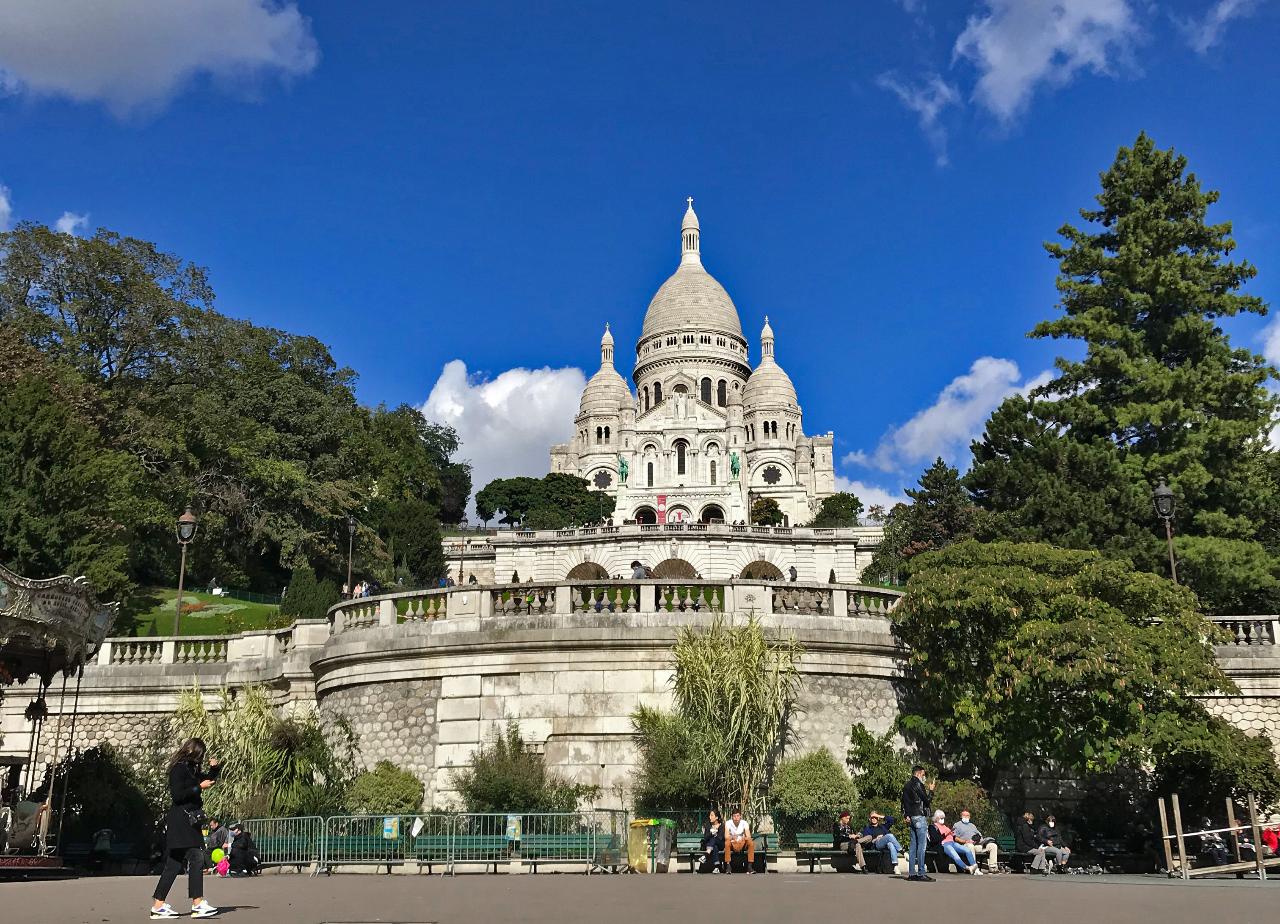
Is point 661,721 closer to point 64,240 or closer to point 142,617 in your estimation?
point 142,617

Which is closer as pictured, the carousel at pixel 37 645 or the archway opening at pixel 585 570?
the carousel at pixel 37 645

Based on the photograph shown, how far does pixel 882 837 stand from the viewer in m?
17.6

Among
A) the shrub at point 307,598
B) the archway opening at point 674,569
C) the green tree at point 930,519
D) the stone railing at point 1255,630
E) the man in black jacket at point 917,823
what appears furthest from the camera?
the archway opening at point 674,569

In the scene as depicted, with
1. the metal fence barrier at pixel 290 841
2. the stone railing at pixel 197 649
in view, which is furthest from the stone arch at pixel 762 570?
the metal fence barrier at pixel 290 841

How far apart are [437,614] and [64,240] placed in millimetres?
40455

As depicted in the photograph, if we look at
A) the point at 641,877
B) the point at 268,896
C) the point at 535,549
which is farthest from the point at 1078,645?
the point at 535,549

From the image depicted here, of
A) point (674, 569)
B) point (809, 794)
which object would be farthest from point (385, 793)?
point (674, 569)

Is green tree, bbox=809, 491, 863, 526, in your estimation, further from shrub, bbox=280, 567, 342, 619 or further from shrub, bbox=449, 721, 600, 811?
shrub, bbox=449, 721, 600, 811

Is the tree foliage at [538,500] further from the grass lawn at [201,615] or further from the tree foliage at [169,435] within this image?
the grass lawn at [201,615]

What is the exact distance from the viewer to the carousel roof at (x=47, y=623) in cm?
1577

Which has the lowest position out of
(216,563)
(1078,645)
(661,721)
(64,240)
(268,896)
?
(268,896)

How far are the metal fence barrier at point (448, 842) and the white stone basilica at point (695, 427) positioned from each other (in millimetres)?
101011

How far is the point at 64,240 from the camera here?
5422cm

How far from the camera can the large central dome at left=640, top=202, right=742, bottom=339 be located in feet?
502
